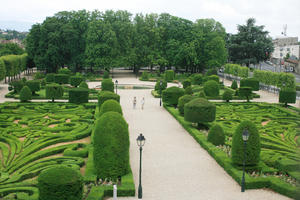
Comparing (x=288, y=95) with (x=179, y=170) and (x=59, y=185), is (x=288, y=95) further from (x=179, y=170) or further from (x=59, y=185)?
(x=59, y=185)

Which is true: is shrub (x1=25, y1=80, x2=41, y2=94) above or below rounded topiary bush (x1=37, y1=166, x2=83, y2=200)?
above

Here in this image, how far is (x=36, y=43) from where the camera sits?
65188mm

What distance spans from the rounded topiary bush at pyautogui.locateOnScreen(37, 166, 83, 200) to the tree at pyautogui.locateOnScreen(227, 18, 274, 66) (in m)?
70.2

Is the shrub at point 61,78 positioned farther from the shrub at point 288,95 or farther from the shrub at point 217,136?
the shrub at point 217,136

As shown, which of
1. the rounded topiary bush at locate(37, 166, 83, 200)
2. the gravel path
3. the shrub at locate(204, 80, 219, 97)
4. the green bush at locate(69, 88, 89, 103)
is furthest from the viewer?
the shrub at locate(204, 80, 219, 97)

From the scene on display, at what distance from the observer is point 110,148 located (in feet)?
49.6

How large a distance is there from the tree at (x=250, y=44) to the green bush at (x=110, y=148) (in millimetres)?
66523

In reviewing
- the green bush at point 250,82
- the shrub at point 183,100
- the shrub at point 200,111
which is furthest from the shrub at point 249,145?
the green bush at point 250,82

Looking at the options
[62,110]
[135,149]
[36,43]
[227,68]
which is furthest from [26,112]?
[227,68]

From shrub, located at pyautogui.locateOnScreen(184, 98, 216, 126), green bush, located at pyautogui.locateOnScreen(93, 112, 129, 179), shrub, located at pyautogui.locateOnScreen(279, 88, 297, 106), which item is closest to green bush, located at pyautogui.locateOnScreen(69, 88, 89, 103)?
shrub, located at pyautogui.locateOnScreen(184, 98, 216, 126)

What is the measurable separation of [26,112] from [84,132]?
9334 millimetres

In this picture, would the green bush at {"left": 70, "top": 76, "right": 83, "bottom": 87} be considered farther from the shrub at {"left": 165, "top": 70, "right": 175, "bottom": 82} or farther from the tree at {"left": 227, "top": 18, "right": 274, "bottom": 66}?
the tree at {"left": 227, "top": 18, "right": 274, "bottom": 66}

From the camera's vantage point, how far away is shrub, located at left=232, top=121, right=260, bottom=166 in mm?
16375

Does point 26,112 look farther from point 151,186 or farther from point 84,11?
point 84,11
